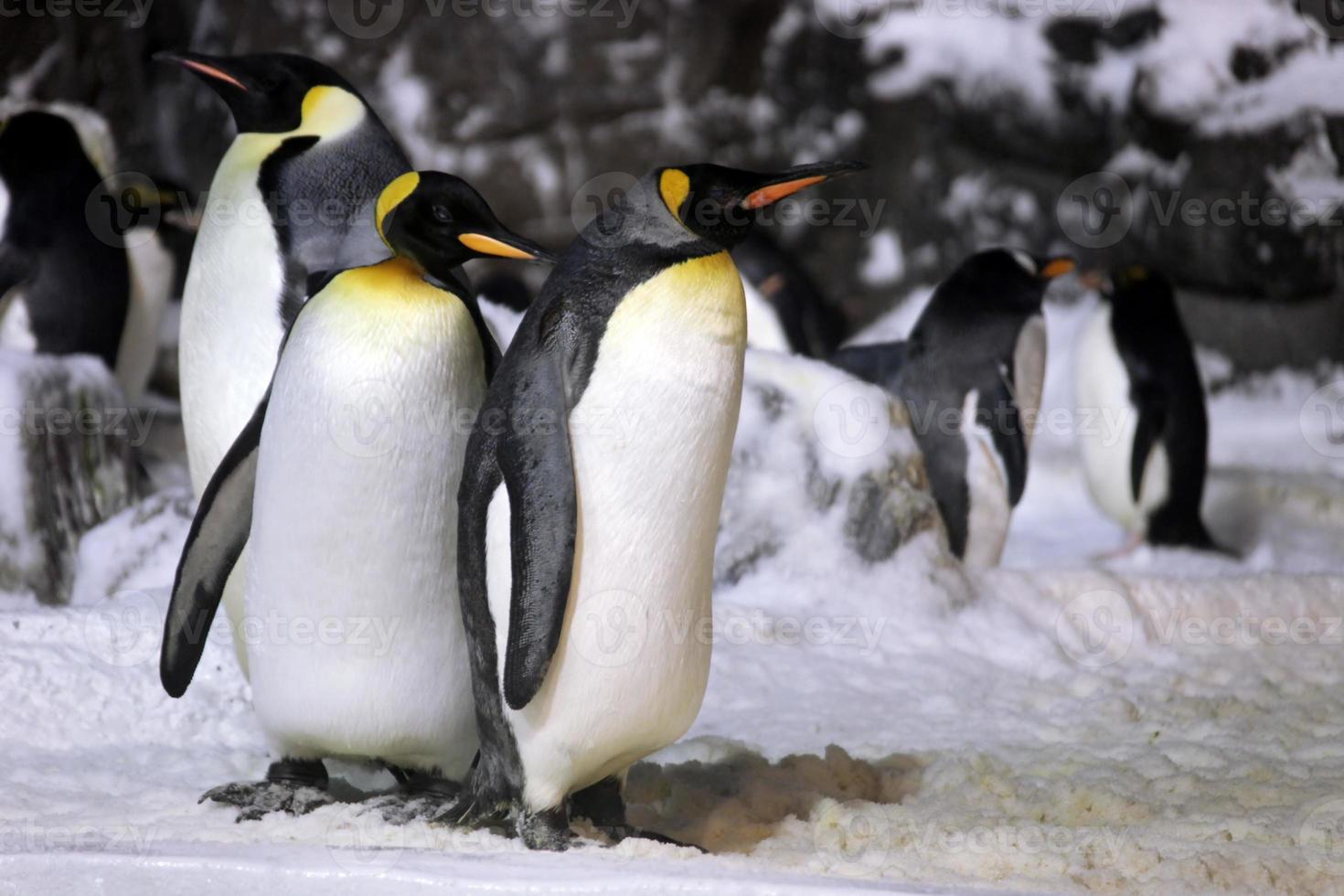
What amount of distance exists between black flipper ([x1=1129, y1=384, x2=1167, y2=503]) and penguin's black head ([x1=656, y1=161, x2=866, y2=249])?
4296 millimetres

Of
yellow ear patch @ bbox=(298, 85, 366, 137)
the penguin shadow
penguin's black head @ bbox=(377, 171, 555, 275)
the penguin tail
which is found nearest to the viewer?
penguin's black head @ bbox=(377, 171, 555, 275)

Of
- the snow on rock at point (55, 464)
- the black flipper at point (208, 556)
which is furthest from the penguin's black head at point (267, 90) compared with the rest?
A: the snow on rock at point (55, 464)

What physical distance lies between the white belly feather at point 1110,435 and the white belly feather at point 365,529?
4441mm

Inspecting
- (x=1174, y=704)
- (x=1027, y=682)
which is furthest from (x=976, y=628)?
(x=1174, y=704)

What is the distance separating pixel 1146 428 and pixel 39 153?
4242 millimetres

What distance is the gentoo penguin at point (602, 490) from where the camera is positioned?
77.9 inches

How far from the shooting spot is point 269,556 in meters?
2.19

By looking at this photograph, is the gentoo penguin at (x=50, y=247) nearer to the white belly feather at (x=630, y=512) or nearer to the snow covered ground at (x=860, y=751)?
the snow covered ground at (x=860, y=751)

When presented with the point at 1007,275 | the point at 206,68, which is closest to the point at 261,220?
the point at 206,68

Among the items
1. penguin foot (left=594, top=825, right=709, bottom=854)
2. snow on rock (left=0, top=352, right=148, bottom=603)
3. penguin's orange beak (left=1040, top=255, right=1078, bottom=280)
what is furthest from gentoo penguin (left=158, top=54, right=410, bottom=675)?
penguin's orange beak (left=1040, top=255, right=1078, bottom=280)

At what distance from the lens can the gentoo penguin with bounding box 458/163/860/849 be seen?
6.49ft

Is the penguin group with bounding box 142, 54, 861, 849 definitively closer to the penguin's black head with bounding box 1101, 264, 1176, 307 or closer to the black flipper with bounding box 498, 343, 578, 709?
the black flipper with bounding box 498, 343, 578, 709

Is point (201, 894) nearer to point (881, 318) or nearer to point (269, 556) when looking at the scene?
point (269, 556)

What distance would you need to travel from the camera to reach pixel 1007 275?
15.7 feet
